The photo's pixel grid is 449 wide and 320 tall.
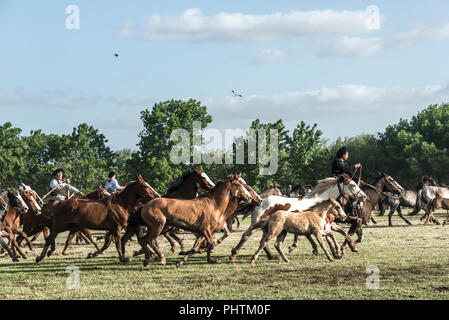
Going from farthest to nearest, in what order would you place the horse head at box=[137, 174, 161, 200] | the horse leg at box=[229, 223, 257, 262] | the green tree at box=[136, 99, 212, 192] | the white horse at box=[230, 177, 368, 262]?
the green tree at box=[136, 99, 212, 192] < the white horse at box=[230, 177, 368, 262] < the horse head at box=[137, 174, 161, 200] < the horse leg at box=[229, 223, 257, 262]

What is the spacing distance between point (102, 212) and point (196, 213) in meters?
2.84

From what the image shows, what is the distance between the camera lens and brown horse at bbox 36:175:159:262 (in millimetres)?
16875

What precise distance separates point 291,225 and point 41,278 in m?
5.76

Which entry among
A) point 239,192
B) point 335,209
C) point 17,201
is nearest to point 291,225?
point 335,209

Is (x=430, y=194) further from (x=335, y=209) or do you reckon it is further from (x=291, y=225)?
(x=291, y=225)

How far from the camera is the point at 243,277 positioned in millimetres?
13109

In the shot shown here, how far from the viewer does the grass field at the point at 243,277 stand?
11062 mm

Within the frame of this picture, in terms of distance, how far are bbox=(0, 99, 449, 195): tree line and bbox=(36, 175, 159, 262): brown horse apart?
4576 centimetres

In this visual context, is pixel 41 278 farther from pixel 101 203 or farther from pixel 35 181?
pixel 35 181

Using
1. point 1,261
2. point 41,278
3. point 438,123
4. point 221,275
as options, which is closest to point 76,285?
point 41,278

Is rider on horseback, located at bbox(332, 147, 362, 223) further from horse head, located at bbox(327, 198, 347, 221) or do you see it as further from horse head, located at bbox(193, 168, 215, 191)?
horse head, located at bbox(193, 168, 215, 191)

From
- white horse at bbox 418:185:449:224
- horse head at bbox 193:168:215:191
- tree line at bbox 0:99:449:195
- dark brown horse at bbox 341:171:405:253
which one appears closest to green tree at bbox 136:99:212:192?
tree line at bbox 0:99:449:195

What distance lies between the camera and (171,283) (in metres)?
12.5
